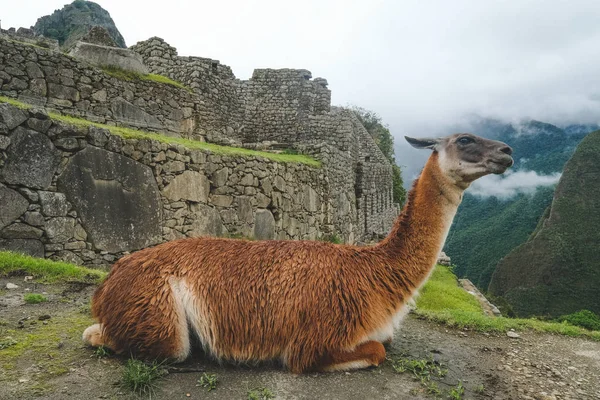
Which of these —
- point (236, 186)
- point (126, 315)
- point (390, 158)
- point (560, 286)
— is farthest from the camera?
point (560, 286)

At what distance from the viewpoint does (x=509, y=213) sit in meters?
51.3

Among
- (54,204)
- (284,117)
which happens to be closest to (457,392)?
(54,204)

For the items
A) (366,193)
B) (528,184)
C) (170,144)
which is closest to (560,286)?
(528,184)

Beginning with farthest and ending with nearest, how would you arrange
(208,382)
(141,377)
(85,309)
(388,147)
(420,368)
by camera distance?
(388,147) < (85,309) < (420,368) < (208,382) < (141,377)

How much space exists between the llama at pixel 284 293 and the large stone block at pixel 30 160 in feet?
10.9

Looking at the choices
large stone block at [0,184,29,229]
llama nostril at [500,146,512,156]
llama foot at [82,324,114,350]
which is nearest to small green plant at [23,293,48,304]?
llama foot at [82,324,114,350]

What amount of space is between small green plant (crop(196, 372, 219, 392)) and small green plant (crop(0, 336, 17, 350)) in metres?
1.48

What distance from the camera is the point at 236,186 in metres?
8.34

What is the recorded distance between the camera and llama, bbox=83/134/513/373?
2799 mm

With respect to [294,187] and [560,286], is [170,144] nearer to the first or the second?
[294,187]

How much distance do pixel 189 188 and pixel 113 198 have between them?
1492mm

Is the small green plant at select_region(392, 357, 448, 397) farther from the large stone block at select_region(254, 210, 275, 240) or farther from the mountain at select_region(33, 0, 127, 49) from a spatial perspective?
the mountain at select_region(33, 0, 127, 49)

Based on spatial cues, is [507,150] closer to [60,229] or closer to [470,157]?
[470,157]

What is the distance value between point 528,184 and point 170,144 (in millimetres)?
57139
